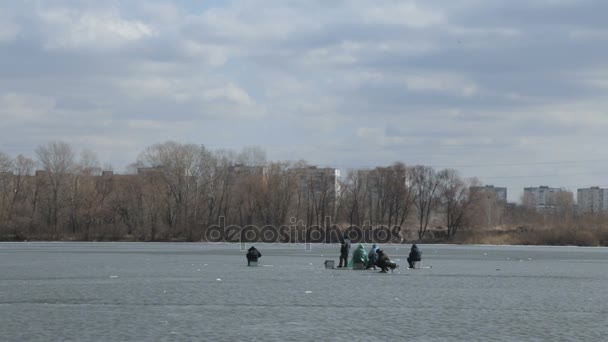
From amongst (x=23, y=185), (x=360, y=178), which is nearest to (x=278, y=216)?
(x=360, y=178)

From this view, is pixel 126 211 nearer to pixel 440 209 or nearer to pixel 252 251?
pixel 440 209

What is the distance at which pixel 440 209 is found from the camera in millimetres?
121562

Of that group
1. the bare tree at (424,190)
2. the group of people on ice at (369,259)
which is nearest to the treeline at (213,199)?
the bare tree at (424,190)

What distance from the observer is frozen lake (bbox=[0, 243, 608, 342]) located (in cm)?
1756

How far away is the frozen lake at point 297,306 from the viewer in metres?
17.6

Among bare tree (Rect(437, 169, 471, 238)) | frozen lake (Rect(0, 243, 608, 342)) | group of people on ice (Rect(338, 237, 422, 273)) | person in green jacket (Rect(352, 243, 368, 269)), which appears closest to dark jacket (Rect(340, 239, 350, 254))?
group of people on ice (Rect(338, 237, 422, 273))

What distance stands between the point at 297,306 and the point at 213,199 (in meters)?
90.7

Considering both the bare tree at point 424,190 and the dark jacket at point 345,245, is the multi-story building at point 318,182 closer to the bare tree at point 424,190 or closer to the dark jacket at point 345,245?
the bare tree at point 424,190

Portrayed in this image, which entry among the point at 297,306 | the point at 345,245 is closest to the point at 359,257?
the point at 345,245

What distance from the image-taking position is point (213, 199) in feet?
370

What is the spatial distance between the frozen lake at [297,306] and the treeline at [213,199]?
6775 cm

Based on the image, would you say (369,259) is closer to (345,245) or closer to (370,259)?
(370,259)

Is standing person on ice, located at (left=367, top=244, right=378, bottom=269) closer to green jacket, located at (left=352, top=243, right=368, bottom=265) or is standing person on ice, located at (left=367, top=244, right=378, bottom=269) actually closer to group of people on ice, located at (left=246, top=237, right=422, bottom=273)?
group of people on ice, located at (left=246, top=237, right=422, bottom=273)

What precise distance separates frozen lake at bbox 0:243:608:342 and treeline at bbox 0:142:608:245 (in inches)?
2667
